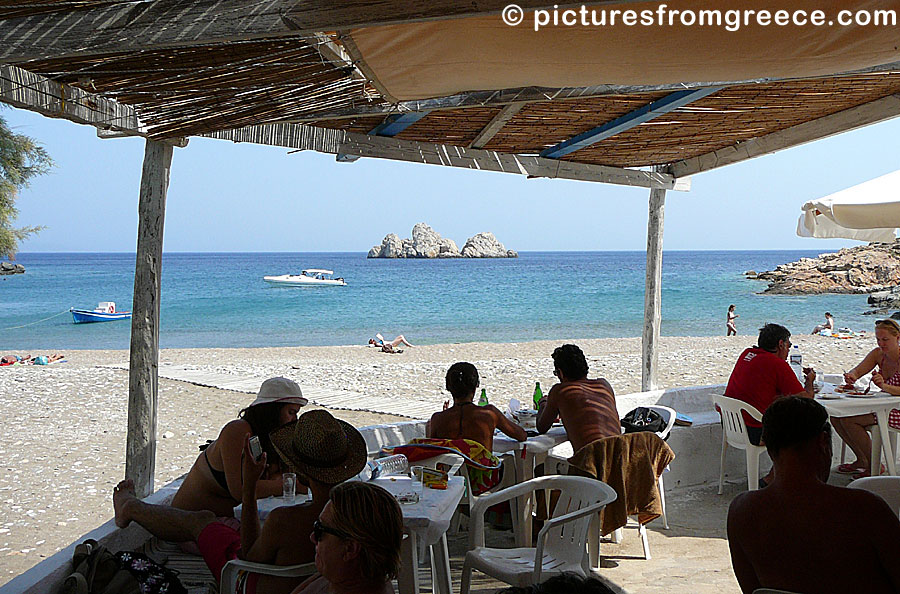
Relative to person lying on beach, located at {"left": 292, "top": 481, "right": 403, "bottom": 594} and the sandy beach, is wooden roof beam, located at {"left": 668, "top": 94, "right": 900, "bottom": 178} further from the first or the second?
the sandy beach

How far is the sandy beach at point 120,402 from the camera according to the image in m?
5.86

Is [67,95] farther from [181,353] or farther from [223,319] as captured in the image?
[223,319]

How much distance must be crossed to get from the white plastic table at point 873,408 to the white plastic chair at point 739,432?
500 mm

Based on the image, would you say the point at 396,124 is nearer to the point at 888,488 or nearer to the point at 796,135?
the point at 796,135

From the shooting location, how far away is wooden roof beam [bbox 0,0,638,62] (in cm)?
194

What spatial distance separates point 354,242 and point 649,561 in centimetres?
6405

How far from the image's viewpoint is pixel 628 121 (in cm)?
471

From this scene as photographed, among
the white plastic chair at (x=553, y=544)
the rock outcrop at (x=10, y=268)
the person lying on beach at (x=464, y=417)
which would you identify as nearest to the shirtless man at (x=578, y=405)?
the person lying on beach at (x=464, y=417)

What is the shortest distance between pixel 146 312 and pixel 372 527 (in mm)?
2382

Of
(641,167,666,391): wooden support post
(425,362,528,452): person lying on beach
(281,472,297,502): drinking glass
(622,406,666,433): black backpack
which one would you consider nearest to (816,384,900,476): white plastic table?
(622,406,666,433): black backpack

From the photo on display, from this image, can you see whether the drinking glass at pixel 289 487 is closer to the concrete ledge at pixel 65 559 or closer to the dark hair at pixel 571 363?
the concrete ledge at pixel 65 559

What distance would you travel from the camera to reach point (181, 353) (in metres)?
22.8

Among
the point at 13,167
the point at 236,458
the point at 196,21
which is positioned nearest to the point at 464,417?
the point at 236,458

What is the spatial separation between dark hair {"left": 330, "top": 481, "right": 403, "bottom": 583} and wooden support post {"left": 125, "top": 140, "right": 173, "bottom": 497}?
222cm
